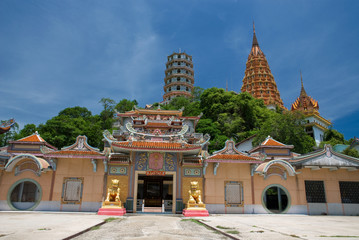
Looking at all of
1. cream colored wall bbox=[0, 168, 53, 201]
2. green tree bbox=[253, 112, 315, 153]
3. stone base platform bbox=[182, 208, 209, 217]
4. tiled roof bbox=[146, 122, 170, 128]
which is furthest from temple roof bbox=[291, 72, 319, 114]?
cream colored wall bbox=[0, 168, 53, 201]

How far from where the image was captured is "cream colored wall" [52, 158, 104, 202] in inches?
664

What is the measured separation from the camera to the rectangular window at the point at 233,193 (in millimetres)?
17375

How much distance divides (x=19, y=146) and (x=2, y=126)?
6.30 meters

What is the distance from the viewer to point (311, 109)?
197ft

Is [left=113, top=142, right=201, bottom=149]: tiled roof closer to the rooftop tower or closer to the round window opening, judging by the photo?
the round window opening

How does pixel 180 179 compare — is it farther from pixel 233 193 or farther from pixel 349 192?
pixel 349 192

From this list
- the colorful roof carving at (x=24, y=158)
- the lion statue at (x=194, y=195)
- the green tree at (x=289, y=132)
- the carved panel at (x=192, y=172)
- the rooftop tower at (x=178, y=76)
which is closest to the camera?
the lion statue at (x=194, y=195)

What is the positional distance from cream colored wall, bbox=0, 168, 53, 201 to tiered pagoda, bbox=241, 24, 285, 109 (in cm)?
5622

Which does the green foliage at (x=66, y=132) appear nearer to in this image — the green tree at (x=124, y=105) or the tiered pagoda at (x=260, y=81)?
the green tree at (x=124, y=105)

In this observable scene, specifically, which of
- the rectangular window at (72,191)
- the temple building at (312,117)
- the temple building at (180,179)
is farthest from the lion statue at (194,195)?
the temple building at (312,117)

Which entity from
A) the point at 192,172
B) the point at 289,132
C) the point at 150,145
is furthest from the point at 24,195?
the point at 289,132

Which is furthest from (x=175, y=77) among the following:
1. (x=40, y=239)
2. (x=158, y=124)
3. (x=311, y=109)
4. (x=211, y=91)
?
A: (x=40, y=239)

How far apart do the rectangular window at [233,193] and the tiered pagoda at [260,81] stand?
49.7 meters

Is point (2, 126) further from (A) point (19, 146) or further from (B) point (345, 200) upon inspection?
(B) point (345, 200)
